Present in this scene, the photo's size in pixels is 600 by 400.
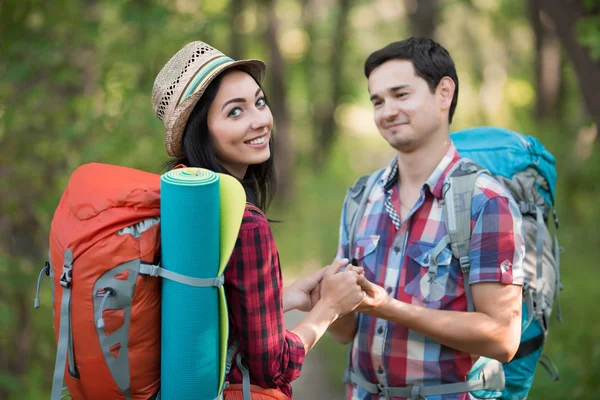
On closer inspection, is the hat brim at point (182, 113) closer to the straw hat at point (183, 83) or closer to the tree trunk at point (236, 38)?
the straw hat at point (183, 83)

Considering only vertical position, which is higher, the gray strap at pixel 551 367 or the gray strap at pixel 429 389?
the gray strap at pixel 429 389

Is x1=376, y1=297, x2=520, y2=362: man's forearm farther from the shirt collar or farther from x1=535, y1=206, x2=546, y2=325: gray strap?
the shirt collar

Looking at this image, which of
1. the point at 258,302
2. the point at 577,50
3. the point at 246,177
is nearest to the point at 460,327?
the point at 258,302

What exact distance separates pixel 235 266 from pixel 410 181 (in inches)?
48.6

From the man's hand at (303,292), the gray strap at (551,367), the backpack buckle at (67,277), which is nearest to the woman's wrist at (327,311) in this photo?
the man's hand at (303,292)

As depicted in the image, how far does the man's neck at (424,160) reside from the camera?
309cm

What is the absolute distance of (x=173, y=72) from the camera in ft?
8.44

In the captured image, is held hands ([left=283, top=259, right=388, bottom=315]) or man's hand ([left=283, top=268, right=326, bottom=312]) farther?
man's hand ([left=283, top=268, right=326, bottom=312])

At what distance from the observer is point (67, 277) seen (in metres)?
2.06

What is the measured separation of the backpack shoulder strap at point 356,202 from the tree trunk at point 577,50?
2467mm

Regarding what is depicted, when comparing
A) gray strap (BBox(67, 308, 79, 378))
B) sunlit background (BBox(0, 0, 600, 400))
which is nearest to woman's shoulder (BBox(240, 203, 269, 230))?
gray strap (BBox(67, 308, 79, 378))

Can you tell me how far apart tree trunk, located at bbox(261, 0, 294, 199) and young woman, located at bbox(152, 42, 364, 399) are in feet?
38.2

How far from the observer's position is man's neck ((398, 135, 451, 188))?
309cm

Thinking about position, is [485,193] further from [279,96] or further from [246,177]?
[279,96]
